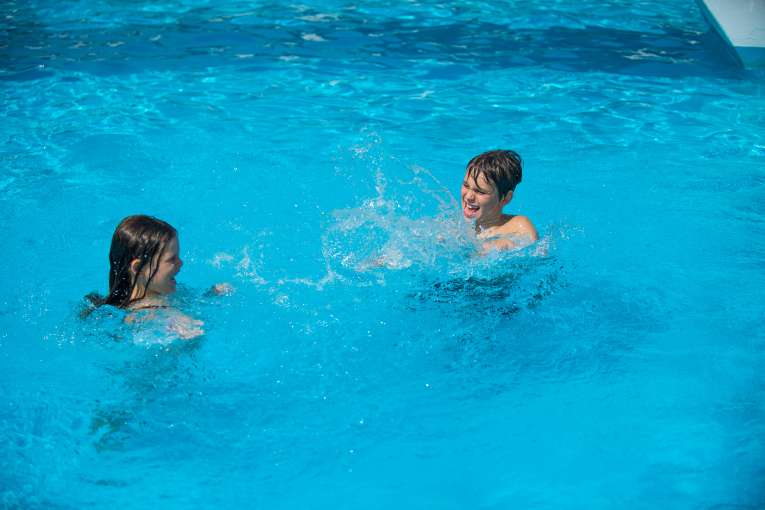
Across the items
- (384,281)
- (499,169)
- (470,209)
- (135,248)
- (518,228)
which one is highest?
(499,169)

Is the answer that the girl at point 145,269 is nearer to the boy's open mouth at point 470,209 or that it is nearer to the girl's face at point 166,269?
the girl's face at point 166,269

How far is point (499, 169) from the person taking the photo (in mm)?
4699

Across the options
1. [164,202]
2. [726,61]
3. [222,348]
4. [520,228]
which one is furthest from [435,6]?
[222,348]

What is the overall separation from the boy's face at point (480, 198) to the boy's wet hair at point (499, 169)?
3 centimetres

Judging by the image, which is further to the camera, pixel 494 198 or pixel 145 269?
pixel 494 198

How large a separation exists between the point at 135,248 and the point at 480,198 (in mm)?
2053

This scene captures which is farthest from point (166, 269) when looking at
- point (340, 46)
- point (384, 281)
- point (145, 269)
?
point (340, 46)

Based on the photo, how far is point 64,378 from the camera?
4449 millimetres

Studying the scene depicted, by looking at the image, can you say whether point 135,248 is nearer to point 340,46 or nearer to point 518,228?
point 518,228

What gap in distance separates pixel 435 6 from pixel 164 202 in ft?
20.6

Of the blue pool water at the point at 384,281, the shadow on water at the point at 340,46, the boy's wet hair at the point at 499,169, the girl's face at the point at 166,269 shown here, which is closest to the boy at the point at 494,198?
the boy's wet hair at the point at 499,169

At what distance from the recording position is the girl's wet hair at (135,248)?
3.88 metres

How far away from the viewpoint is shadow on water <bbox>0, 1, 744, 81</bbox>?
8992 mm

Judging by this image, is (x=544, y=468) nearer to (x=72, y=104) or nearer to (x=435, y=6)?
(x=72, y=104)
